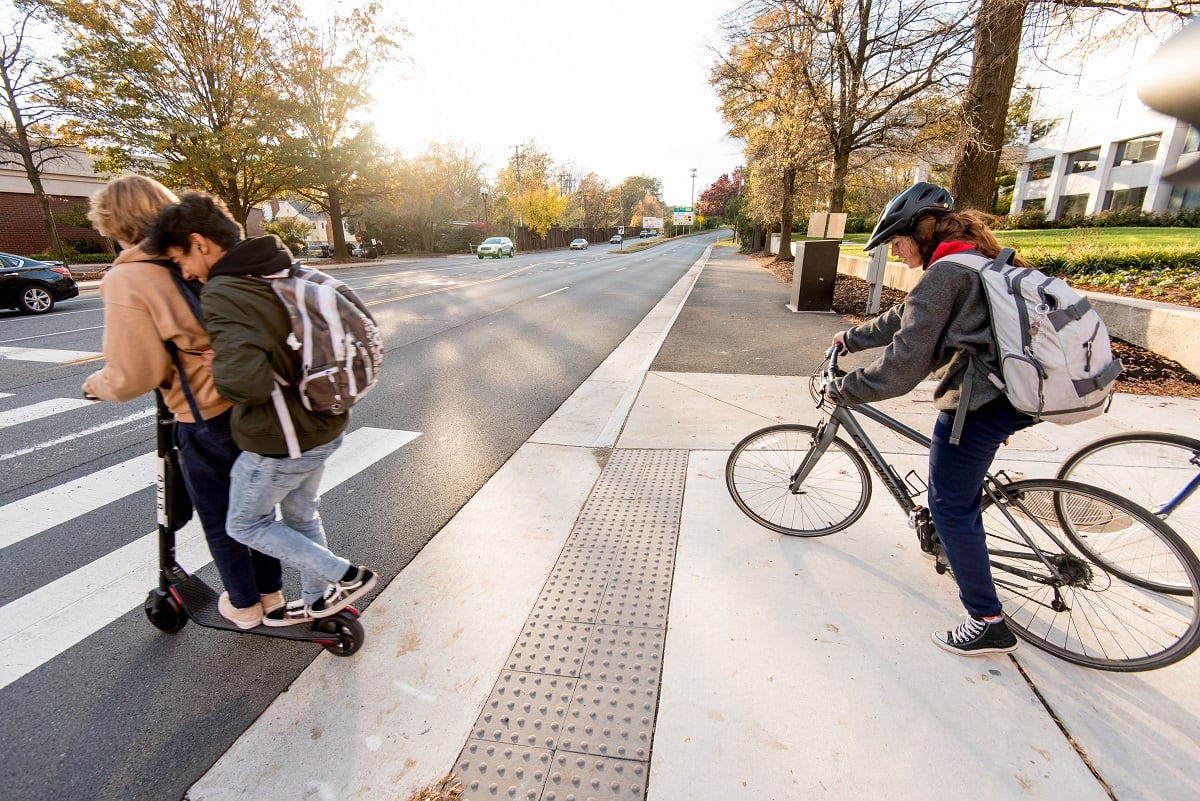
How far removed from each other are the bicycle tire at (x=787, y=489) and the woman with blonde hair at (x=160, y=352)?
2.71 meters

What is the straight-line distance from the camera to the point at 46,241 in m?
28.5

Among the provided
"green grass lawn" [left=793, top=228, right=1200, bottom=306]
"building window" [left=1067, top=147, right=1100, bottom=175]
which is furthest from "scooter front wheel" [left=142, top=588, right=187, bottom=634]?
"building window" [left=1067, top=147, right=1100, bottom=175]

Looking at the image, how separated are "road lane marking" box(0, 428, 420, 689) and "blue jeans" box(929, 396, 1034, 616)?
391 cm

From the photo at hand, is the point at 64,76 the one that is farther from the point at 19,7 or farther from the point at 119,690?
the point at 119,690

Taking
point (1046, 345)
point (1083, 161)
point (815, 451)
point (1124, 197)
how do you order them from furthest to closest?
point (1083, 161) → point (1124, 197) → point (815, 451) → point (1046, 345)

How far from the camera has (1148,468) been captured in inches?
113

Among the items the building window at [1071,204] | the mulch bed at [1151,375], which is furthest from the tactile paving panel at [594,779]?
the building window at [1071,204]

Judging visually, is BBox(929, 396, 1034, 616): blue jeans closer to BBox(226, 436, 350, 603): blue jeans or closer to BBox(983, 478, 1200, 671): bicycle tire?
BBox(983, 478, 1200, 671): bicycle tire

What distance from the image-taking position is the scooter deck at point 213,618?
2449mm

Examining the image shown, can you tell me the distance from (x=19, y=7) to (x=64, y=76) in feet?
7.72

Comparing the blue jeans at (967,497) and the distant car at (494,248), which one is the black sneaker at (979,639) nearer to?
the blue jeans at (967,497)

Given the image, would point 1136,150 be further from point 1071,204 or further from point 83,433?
point 83,433

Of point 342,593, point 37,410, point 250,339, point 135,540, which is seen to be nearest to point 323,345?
point 250,339

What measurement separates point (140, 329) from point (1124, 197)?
5072 cm
